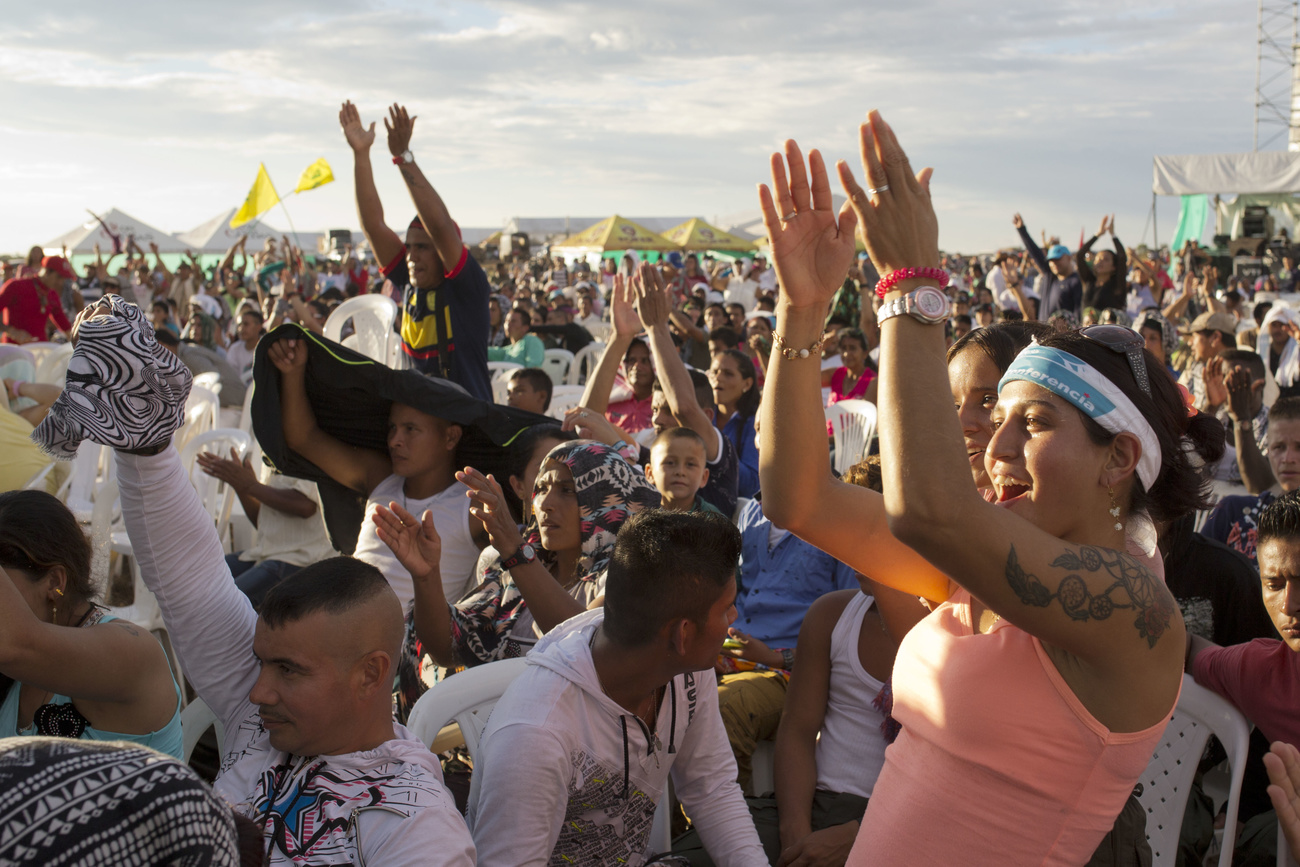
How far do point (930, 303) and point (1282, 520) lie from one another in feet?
5.90

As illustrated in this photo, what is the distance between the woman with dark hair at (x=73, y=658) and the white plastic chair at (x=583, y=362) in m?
7.48

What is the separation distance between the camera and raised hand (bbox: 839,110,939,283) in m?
1.35

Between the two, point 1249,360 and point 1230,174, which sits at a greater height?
point 1230,174

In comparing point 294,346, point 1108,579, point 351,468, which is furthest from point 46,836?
point 351,468

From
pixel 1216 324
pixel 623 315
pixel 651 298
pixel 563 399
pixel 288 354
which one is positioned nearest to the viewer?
pixel 288 354

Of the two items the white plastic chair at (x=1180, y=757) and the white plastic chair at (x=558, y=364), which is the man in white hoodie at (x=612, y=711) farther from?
the white plastic chair at (x=558, y=364)

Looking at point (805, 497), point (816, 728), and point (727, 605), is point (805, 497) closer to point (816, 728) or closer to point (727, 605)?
point (727, 605)

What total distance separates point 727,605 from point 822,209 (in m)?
0.91

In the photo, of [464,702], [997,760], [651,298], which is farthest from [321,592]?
[651,298]

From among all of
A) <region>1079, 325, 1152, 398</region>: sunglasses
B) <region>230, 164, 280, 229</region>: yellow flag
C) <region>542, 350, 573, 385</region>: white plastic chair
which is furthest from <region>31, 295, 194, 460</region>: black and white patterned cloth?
<region>230, 164, 280, 229</region>: yellow flag

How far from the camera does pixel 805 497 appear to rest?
5.54ft

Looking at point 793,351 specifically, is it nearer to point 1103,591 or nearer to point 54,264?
point 1103,591

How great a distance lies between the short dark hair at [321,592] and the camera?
73.9 inches

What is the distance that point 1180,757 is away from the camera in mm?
2568
